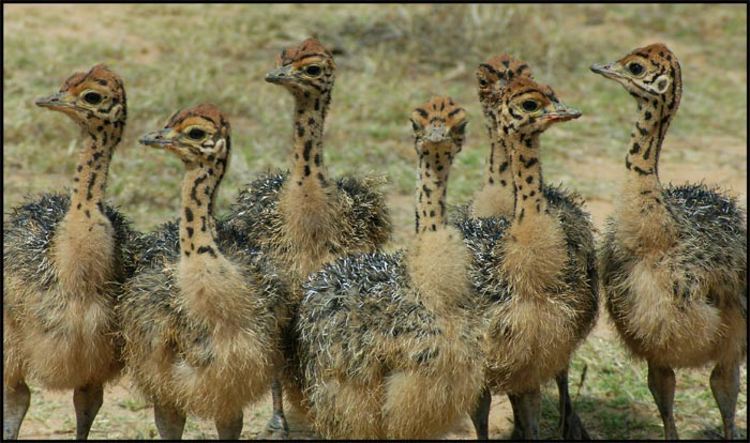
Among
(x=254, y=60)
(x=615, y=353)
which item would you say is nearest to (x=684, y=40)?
(x=254, y=60)

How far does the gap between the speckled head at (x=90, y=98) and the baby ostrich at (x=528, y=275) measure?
77.2 inches

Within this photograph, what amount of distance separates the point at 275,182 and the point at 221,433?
5.51 ft

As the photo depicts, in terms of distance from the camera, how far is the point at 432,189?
615cm

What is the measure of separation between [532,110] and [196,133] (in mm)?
1656

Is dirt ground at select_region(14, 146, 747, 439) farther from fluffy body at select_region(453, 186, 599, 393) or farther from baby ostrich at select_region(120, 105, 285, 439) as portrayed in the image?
baby ostrich at select_region(120, 105, 285, 439)

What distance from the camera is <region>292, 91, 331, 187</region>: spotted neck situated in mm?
7262

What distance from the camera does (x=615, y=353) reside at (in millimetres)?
8570

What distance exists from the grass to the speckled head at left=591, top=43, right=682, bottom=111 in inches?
82.8

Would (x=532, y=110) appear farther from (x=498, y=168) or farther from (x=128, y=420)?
(x=128, y=420)

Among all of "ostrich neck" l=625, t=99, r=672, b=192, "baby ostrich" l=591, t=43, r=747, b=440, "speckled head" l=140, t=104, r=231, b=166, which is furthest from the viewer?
"ostrich neck" l=625, t=99, r=672, b=192

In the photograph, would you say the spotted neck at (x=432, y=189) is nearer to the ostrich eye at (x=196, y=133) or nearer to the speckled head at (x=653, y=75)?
the ostrich eye at (x=196, y=133)

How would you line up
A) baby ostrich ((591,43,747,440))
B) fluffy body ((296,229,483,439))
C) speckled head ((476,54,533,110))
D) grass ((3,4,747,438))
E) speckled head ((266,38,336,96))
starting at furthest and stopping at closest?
grass ((3,4,747,438)) → speckled head ((476,54,533,110)) → speckled head ((266,38,336,96)) → baby ostrich ((591,43,747,440)) → fluffy body ((296,229,483,439))

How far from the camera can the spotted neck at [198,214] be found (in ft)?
20.2

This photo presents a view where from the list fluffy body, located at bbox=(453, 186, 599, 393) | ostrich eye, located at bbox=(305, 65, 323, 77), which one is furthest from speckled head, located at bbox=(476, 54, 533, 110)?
fluffy body, located at bbox=(453, 186, 599, 393)
